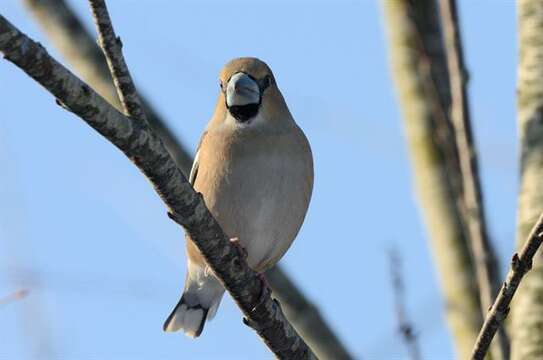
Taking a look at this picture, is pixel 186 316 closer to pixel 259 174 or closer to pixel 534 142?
pixel 259 174

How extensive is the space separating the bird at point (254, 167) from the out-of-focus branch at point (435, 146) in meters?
0.87

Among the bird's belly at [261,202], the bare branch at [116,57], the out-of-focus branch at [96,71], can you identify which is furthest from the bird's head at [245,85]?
the bare branch at [116,57]

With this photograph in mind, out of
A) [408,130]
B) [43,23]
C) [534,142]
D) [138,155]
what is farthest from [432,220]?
[138,155]

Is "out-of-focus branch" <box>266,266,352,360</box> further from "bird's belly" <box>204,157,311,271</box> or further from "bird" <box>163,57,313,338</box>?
"bird's belly" <box>204,157,311,271</box>

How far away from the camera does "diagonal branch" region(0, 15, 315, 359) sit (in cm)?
298

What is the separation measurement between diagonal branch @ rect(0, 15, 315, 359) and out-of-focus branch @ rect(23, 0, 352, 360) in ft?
5.42

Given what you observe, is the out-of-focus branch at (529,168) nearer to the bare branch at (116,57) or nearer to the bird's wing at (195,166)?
the bird's wing at (195,166)

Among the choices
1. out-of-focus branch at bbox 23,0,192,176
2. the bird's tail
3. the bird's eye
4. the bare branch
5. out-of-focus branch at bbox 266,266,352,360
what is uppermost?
the bare branch

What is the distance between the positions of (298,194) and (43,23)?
5.86ft

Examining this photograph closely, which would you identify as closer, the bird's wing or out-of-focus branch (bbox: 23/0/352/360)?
the bird's wing

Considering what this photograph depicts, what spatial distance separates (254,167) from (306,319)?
110 cm

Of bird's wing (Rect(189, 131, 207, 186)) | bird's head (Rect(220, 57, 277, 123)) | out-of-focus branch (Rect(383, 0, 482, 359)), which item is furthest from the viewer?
out-of-focus branch (Rect(383, 0, 482, 359))

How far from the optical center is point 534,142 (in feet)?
16.4

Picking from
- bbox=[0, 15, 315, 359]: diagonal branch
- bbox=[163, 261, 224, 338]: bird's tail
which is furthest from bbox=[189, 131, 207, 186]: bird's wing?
bbox=[0, 15, 315, 359]: diagonal branch
